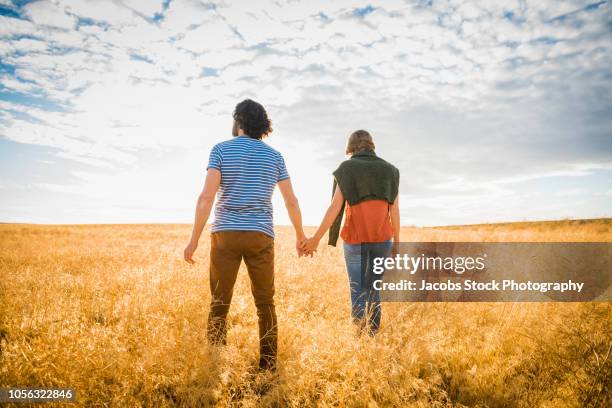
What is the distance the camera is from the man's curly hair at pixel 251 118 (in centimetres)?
320

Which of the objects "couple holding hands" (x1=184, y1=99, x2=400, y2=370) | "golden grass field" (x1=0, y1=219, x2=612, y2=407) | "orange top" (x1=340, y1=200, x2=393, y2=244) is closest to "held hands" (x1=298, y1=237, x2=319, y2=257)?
"couple holding hands" (x1=184, y1=99, x2=400, y2=370)

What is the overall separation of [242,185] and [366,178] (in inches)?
58.3

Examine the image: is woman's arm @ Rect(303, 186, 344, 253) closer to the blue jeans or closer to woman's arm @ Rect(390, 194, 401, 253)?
the blue jeans

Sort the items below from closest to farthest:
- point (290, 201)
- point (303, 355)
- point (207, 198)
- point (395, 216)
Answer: point (207, 198) → point (303, 355) → point (290, 201) → point (395, 216)

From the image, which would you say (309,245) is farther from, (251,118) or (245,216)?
(251,118)

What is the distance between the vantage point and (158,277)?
6090mm

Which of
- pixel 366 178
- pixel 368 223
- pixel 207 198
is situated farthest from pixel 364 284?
pixel 207 198

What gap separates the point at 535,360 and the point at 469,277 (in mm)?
3926

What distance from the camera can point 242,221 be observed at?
297 cm

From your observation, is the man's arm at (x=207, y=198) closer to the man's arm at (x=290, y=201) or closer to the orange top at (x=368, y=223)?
the man's arm at (x=290, y=201)

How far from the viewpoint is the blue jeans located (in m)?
3.73

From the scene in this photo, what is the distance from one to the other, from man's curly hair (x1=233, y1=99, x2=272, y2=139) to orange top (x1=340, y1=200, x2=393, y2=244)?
4.68 ft

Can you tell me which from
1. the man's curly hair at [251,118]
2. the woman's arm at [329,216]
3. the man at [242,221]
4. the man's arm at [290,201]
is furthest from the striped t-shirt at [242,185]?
the woman's arm at [329,216]

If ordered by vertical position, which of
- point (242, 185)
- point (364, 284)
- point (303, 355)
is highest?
point (242, 185)
